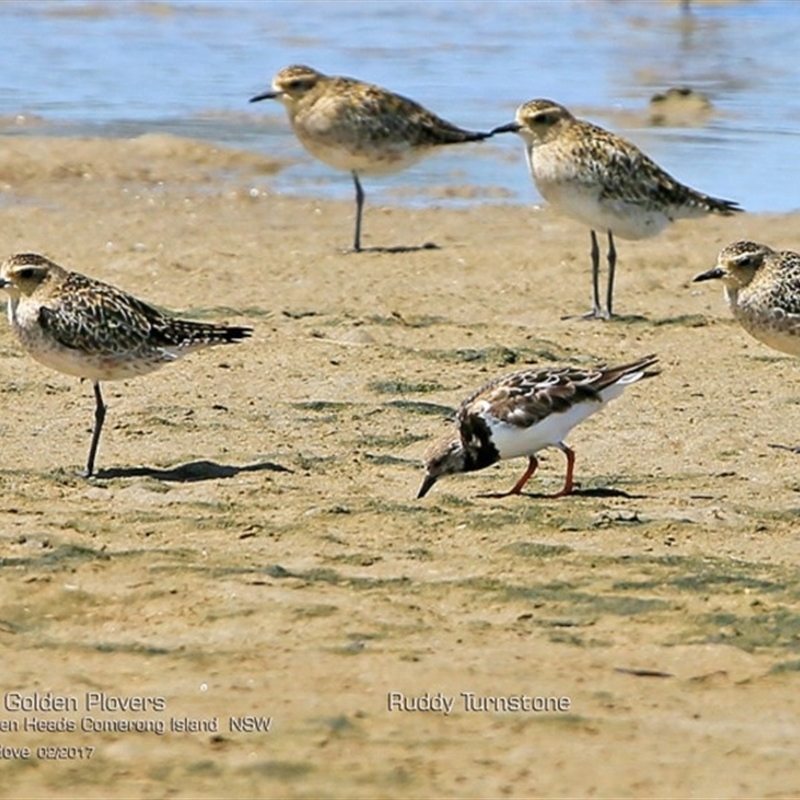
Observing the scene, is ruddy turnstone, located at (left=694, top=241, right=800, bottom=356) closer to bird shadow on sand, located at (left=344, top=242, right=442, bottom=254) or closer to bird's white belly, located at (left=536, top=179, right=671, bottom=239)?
bird's white belly, located at (left=536, top=179, right=671, bottom=239)

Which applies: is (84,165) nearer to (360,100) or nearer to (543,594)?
(360,100)

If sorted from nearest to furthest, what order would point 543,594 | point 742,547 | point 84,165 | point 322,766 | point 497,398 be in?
point 322,766
point 543,594
point 742,547
point 497,398
point 84,165

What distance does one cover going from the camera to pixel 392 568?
741cm

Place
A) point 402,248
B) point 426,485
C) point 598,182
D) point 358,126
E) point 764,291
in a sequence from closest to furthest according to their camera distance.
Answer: point 426,485
point 764,291
point 598,182
point 402,248
point 358,126

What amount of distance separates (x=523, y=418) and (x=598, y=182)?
4901 mm

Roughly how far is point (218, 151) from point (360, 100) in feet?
10.2

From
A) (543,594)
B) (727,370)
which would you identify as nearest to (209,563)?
(543,594)

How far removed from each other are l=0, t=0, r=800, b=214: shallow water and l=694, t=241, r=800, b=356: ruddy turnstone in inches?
248

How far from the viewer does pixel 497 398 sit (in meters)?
8.75

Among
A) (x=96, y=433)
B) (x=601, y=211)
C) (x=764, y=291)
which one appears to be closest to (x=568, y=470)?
(x=96, y=433)

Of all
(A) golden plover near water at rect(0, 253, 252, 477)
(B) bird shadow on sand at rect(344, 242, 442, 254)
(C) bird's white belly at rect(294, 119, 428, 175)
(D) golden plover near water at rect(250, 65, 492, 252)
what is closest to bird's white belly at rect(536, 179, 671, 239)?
(B) bird shadow on sand at rect(344, 242, 442, 254)

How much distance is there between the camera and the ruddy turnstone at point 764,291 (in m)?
10.1

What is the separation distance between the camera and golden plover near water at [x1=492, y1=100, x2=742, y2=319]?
1321cm

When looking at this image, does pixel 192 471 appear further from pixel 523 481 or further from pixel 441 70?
pixel 441 70
